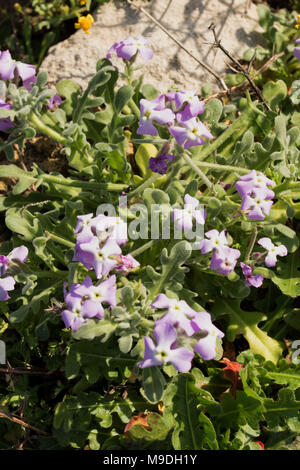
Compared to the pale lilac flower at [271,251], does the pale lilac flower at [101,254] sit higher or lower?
higher

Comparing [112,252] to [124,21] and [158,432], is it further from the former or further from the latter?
[124,21]

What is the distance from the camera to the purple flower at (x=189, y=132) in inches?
117

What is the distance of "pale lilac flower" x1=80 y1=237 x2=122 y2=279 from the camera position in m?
2.81

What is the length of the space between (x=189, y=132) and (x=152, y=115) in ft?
0.88

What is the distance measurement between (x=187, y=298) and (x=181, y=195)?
75cm

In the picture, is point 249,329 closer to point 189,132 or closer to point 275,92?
point 189,132

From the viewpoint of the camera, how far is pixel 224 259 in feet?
10.1

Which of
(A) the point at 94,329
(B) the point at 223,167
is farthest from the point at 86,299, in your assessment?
(B) the point at 223,167

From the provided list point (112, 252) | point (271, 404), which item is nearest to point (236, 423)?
point (271, 404)

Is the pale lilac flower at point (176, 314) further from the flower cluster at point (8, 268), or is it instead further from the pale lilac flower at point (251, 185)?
the flower cluster at point (8, 268)

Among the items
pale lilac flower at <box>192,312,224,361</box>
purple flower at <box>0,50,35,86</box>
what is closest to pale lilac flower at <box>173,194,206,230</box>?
pale lilac flower at <box>192,312,224,361</box>

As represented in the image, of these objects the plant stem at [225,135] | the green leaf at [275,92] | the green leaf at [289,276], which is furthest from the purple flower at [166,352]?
the green leaf at [275,92]

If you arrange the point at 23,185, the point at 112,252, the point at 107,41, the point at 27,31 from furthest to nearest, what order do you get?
the point at 27,31
the point at 107,41
the point at 23,185
the point at 112,252
